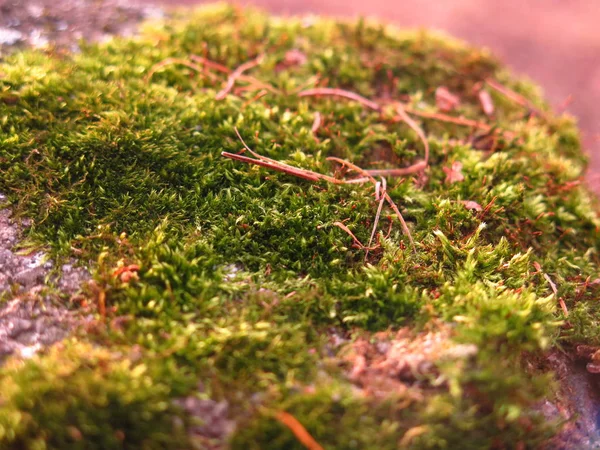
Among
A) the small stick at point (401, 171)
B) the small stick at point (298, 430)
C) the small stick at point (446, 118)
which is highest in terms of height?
the small stick at point (446, 118)

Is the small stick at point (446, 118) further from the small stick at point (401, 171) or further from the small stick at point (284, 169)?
the small stick at point (284, 169)

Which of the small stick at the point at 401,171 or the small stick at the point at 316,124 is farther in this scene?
the small stick at the point at 316,124

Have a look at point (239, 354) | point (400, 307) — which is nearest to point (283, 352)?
point (239, 354)

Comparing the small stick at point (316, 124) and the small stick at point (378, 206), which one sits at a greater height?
the small stick at point (316, 124)

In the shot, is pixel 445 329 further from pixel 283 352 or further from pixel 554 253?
pixel 554 253

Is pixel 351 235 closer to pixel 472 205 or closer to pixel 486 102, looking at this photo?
pixel 472 205

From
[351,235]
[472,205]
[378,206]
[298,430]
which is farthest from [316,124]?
[298,430]

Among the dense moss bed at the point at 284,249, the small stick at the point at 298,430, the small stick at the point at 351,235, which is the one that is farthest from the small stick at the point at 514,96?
the small stick at the point at 298,430
